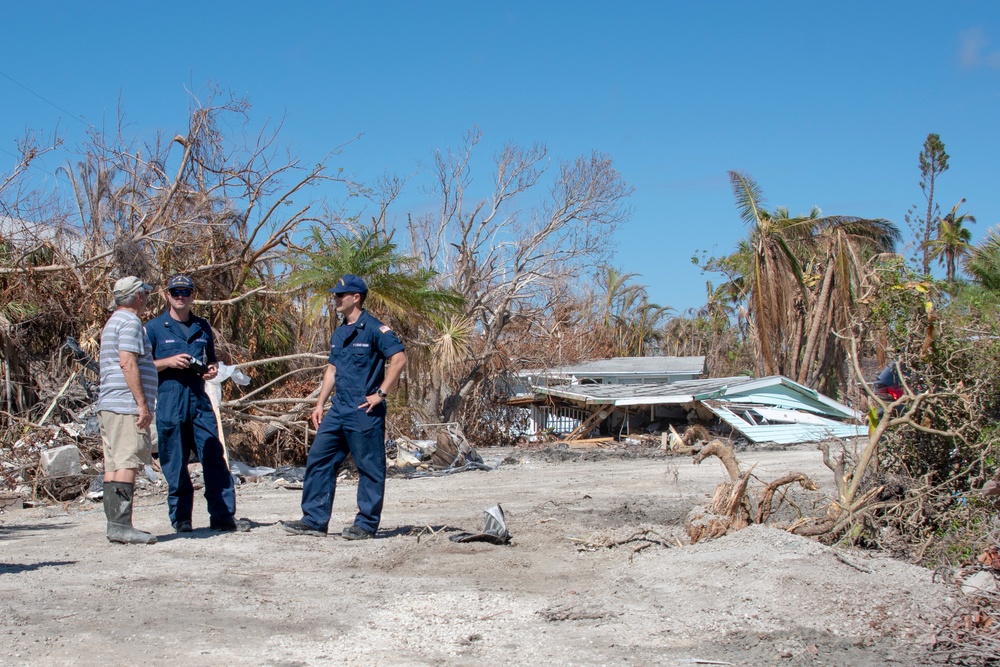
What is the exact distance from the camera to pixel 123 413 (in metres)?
6.09

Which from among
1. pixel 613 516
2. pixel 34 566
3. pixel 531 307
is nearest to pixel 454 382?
pixel 531 307

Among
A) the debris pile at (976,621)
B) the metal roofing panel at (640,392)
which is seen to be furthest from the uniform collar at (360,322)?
the metal roofing panel at (640,392)

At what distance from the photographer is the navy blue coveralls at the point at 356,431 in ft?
21.5

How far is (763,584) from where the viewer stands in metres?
4.75

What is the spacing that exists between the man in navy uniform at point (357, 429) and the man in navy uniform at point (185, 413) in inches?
23.9

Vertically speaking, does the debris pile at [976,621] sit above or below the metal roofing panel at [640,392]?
below

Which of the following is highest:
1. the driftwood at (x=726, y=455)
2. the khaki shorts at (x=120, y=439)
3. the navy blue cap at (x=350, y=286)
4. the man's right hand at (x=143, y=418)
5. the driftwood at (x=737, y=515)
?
the navy blue cap at (x=350, y=286)

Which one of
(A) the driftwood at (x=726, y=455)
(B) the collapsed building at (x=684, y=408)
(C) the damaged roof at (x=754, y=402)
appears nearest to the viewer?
(A) the driftwood at (x=726, y=455)

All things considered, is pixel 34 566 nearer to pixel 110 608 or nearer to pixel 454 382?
pixel 110 608

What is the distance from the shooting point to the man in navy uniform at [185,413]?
6.54 metres

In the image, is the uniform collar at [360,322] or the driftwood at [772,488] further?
the uniform collar at [360,322]

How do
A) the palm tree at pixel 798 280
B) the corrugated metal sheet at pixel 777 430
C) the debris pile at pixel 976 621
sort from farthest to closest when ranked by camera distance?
the palm tree at pixel 798 280
the corrugated metal sheet at pixel 777 430
the debris pile at pixel 976 621

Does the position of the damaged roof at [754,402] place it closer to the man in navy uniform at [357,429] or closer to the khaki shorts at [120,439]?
the man in navy uniform at [357,429]

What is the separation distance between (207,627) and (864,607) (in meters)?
3.08
